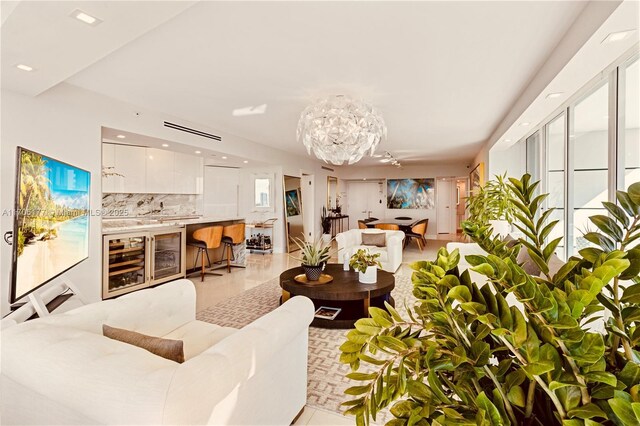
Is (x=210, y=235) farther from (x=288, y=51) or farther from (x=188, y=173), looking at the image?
(x=288, y=51)

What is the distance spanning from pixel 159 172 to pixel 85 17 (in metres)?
4.89

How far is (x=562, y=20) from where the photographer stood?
7.00 feet

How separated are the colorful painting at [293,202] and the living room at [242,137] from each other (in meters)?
2.58

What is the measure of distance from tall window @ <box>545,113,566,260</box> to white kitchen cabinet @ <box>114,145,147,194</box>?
6620mm

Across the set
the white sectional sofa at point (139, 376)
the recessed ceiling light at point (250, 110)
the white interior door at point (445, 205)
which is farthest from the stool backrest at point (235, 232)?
the white interior door at point (445, 205)

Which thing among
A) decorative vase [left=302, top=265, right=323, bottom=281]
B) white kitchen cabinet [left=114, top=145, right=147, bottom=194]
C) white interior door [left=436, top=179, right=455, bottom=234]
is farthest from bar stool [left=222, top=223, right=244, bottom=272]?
white interior door [left=436, top=179, right=455, bottom=234]

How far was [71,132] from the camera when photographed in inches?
129

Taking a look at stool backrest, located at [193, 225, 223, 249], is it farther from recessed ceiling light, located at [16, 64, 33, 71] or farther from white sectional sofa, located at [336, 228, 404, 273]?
recessed ceiling light, located at [16, 64, 33, 71]

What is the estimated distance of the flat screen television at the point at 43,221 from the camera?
1.47 metres

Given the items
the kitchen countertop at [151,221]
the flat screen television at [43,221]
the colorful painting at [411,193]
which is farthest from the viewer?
the colorful painting at [411,193]

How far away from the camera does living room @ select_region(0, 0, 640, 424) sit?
3.93 ft

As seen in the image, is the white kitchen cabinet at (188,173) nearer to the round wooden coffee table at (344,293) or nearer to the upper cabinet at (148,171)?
the upper cabinet at (148,171)

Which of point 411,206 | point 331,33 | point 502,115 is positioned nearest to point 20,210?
point 331,33

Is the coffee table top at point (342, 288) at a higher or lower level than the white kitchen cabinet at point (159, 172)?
lower
